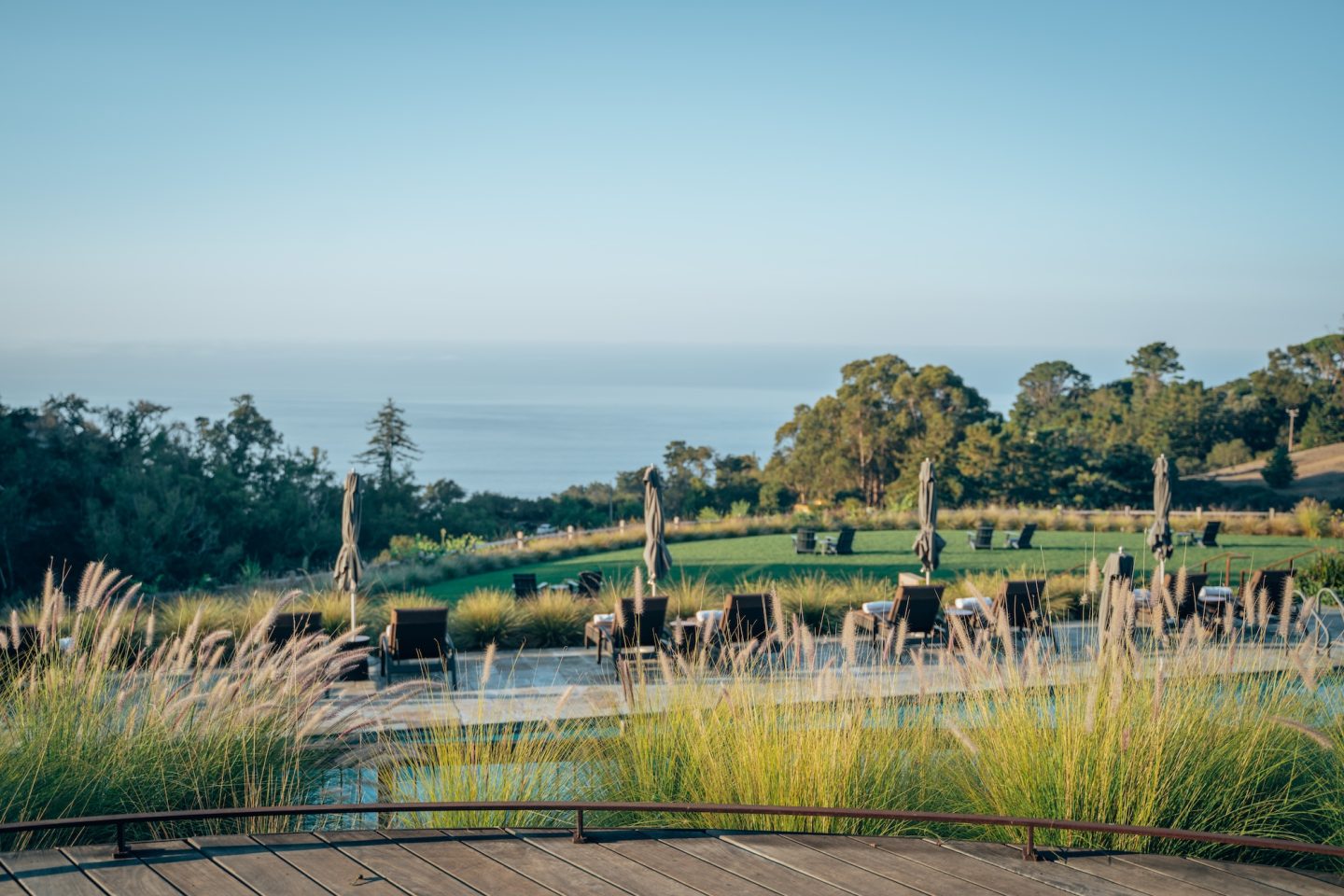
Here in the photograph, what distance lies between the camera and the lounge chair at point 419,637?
374 inches

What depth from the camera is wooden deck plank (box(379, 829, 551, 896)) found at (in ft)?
12.2

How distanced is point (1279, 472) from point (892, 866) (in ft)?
153

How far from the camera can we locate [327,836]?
166 inches

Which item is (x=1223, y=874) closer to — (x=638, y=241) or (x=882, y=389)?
(x=882, y=389)

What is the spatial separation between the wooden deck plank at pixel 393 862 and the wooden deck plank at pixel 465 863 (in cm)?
3

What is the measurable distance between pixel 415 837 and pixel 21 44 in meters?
25.5

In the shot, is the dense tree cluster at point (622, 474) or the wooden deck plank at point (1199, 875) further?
the dense tree cluster at point (622, 474)

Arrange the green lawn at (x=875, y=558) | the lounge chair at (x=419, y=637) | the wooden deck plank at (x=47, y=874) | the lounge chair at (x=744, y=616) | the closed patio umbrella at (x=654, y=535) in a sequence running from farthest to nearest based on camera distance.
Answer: the green lawn at (x=875, y=558) < the closed patio umbrella at (x=654, y=535) < the lounge chair at (x=744, y=616) < the lounge chair at (x=419, y=637) < the wooden deck plank at (x=47, y=874)

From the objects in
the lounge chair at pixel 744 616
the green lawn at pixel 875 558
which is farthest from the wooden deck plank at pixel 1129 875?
the green lawn at pixel 875 558

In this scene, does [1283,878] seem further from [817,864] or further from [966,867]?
[817,864]

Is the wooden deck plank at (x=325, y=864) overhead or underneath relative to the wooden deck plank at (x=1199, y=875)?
underneath

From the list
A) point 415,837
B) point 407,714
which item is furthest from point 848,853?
point 407,714

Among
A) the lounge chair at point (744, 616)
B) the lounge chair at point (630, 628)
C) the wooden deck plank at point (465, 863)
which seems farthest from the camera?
the lounge chair at point (630, 628)

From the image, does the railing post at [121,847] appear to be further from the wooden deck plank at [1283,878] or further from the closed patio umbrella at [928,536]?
the closed patio umbrella at [928,536]
